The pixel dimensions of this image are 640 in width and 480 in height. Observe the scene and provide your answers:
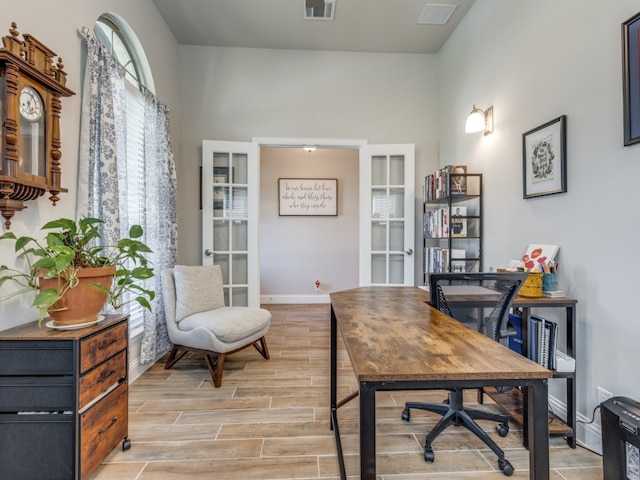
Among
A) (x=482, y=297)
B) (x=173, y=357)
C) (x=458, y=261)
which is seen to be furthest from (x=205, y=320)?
(x=458, y=261)

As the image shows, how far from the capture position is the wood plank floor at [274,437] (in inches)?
63.2

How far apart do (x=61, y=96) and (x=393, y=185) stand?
9.74 feet

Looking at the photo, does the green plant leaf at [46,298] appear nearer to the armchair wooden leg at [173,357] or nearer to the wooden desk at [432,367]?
the wooden desk at [432,367]

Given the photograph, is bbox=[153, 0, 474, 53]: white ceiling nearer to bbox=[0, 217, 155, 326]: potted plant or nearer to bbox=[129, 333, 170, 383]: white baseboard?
bbox=[0, 217, 155, 326]: potted plant

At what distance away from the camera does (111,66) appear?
2.20 m

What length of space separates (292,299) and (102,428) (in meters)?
3.88

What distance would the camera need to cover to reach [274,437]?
1861 millimetres

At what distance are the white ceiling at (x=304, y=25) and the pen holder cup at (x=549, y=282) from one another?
8.24ft

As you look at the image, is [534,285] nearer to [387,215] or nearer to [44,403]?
[387,215]

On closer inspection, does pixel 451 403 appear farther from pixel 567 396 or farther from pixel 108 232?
pixel 108 232

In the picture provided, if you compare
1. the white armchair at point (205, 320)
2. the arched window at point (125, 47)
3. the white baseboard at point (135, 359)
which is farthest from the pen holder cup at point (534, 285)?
the arched window at point (125, 47)

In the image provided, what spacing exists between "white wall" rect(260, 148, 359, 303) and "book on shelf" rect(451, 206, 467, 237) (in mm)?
2552

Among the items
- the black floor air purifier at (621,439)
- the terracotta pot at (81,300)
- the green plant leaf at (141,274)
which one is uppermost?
the green plant leaf at (141,274)

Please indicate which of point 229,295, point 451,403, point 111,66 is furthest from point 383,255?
point 111,66
